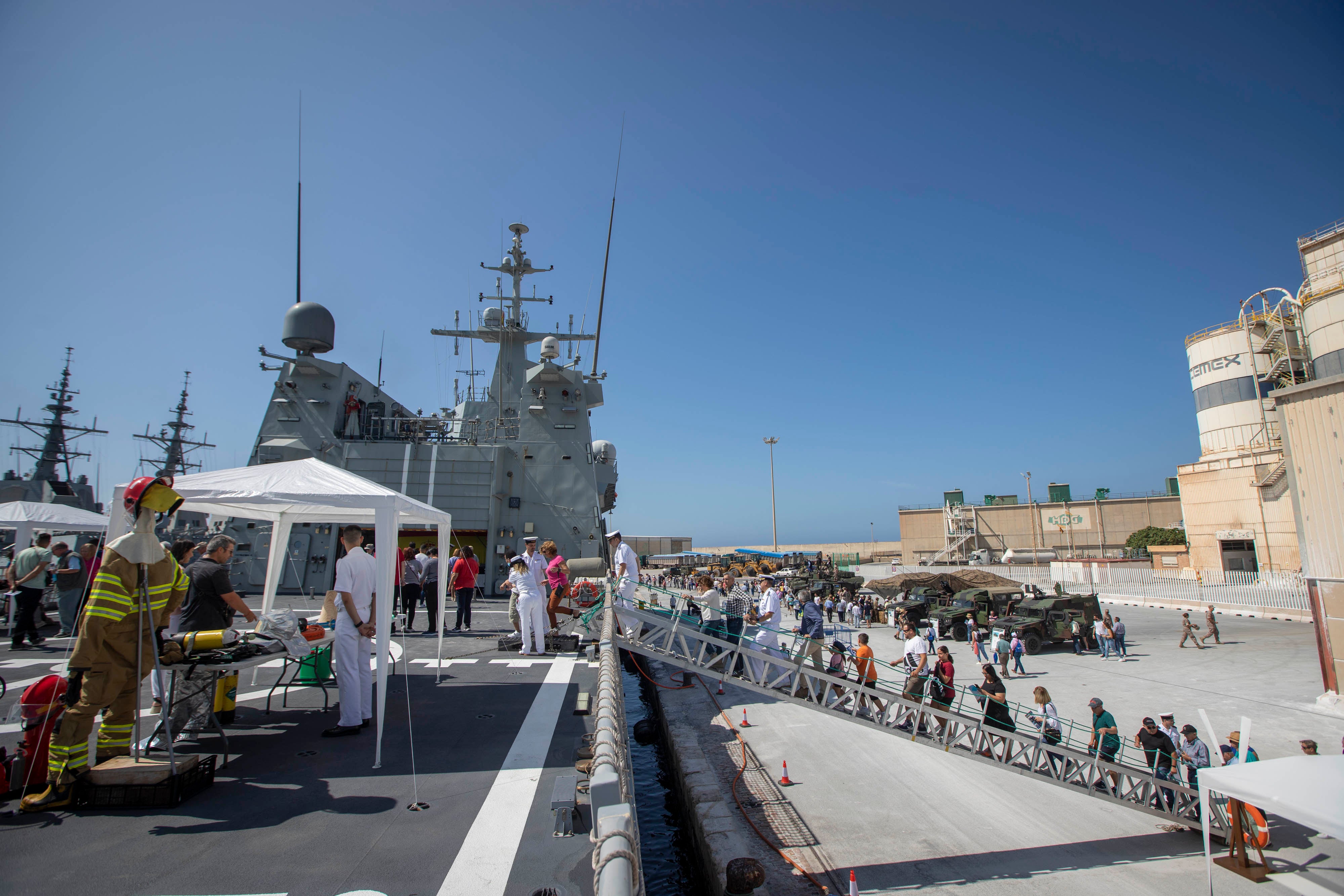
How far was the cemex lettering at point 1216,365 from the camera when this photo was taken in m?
39.9

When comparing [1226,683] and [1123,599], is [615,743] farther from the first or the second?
[1123,599]

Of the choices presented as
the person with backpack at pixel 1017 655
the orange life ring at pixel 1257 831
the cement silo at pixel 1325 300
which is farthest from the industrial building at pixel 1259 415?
the orange life ring at pixel 1257 831

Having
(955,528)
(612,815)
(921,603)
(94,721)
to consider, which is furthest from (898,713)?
(955,528)

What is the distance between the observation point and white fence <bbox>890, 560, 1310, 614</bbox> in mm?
25312

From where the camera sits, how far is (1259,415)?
38.8 m

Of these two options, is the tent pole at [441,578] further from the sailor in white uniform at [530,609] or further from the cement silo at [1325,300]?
the cement silo at [1325,300]

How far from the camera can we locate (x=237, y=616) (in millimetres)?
11914

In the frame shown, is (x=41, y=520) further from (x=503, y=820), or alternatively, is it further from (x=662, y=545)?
(x=662, y=545)

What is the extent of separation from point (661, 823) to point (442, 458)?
15922 millimetres

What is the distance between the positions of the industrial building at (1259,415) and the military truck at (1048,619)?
46.5 feet

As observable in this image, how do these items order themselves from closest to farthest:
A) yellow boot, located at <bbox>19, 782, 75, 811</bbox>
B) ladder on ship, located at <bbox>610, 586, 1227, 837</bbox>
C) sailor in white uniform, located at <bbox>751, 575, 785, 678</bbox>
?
yellow boot, located at <bbox>19, 782, 75, 811</bbox> → ladder on ship, located at <bbox>610, 586, 1227, 837</bbox> → sailor in white uniform, located at <bbox>751, 575, 785, 678</bbox>

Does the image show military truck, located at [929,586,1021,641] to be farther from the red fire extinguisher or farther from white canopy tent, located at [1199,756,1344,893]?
the red fire extinguisher

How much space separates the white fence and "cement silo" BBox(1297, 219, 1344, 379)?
10.0 metres

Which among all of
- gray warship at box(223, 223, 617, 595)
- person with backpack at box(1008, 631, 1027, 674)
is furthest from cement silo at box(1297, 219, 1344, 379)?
gray warship at box(223, 223, 617, 595)
